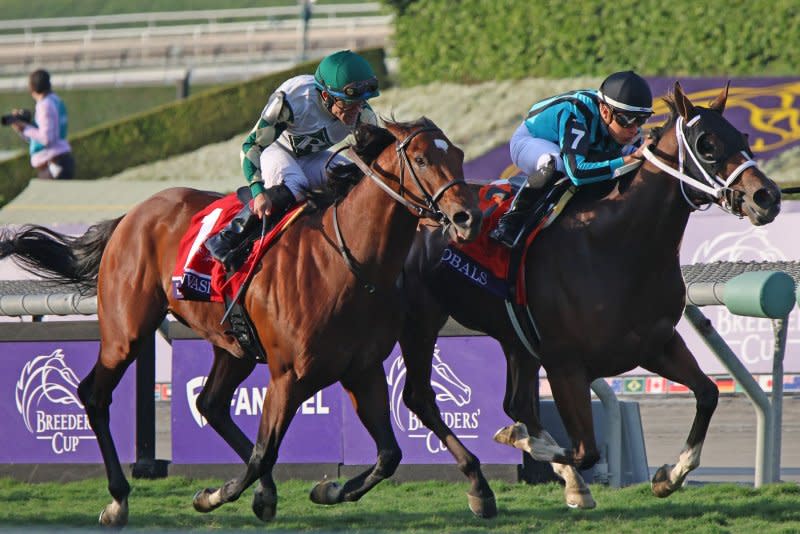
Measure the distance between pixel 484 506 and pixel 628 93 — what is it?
1.86m

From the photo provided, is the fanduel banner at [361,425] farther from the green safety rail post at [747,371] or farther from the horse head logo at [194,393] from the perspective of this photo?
the green safety rail post at [747,371]

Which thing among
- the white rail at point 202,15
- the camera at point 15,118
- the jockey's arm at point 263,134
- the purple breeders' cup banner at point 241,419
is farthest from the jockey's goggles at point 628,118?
the white rail at point 202,15

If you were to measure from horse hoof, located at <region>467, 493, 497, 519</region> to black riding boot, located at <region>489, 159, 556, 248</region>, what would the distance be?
3.59 feet

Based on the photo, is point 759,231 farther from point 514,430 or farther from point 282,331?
point 282,331

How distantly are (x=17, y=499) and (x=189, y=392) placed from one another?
106cm

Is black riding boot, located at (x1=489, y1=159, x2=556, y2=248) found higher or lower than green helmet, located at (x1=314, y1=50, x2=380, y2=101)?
lower

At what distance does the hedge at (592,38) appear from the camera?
55.6 ft

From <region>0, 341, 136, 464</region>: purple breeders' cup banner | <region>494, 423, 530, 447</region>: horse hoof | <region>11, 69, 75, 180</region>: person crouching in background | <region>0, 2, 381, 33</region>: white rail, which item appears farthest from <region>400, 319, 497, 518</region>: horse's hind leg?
<region>0, 2, 381, 33</region>: white rail

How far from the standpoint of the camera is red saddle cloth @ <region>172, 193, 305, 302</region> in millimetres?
5809

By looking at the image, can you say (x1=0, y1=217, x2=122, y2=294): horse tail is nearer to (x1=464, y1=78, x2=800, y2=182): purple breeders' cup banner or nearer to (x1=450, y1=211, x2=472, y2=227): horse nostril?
(x1=450, y1=211, x2=472, y2=227): horse nostril

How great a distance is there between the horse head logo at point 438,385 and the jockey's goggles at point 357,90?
5.86ft

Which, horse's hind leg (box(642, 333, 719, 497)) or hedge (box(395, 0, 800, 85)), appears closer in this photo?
horse's hind leg (box(642, 333, 719, 497))

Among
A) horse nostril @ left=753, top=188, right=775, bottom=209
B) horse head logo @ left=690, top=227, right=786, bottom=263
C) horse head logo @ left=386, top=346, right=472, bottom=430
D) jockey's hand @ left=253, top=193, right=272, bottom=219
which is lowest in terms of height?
horse head logo @ left=386, top=346, right=472, bottom=430

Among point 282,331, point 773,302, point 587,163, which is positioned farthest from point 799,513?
point 282,331
